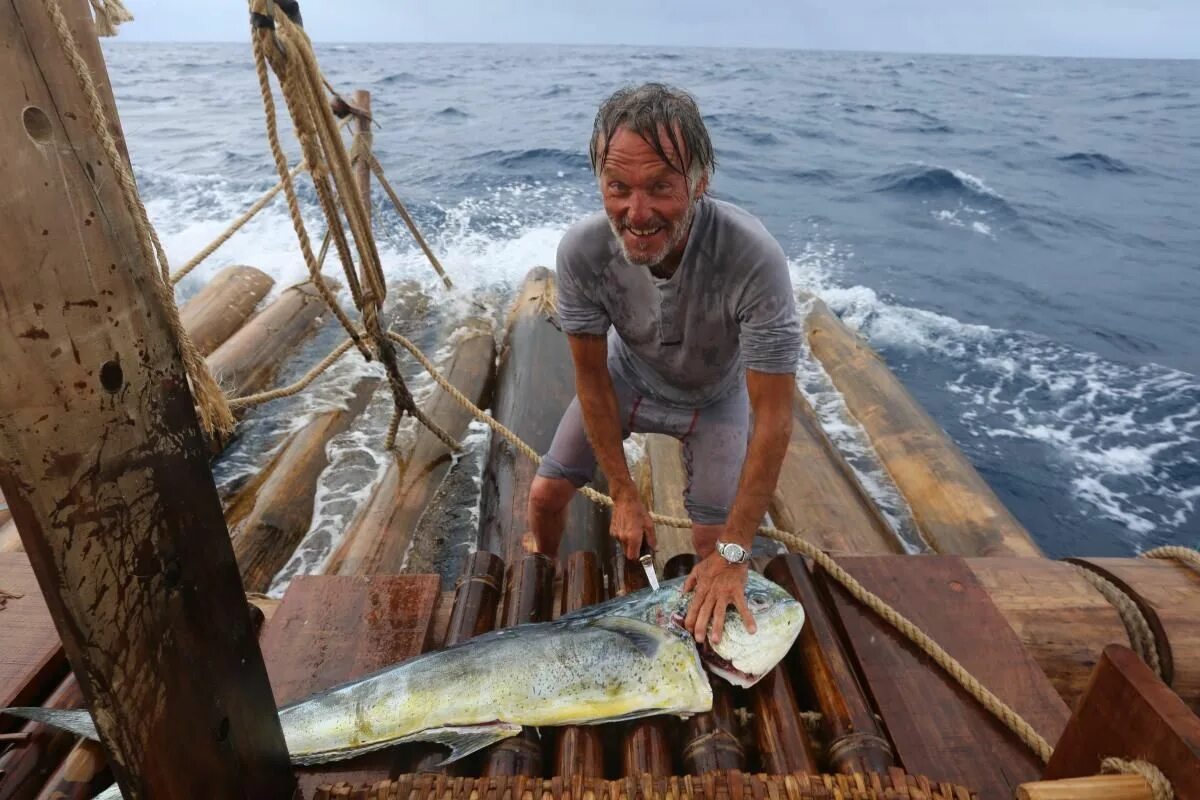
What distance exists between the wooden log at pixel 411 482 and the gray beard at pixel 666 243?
236 centimetres

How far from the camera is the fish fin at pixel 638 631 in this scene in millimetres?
2193

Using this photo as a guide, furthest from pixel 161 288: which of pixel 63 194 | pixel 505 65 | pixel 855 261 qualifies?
pixel 505 65

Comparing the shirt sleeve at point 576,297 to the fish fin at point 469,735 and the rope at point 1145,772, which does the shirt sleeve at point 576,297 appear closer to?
the fish fin at point 469,735

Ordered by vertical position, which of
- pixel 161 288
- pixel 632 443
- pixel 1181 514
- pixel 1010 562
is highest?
pixel 161 288

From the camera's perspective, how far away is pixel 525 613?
8.41 feet

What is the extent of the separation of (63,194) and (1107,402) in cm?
984

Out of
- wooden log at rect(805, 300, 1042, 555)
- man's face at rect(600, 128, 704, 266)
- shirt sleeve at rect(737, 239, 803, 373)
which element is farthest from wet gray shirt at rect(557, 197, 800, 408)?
wooden log at rect(805, 300, 1042, 555)

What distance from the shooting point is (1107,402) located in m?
7.99

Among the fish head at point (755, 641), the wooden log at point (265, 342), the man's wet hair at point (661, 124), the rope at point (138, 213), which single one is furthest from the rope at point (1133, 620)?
the wooden log at point (265, 342)

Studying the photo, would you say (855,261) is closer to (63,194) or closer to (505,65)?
(63,194)

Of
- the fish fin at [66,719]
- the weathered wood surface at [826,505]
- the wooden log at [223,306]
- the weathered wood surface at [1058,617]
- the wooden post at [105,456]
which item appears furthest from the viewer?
the wooden log at [223,306]

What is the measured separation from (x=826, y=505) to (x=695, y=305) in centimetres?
235

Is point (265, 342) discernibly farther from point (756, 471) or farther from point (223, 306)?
point (756, 471)

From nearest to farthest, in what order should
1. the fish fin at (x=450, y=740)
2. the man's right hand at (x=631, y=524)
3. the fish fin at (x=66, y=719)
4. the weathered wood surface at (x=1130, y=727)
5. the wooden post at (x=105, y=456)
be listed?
the wooden post at (x=105, y=456)
the weathered wood surface at (x=1130, y=727)
the fish fin at (x=66, y=719)
the fish fin at (x=450, y=740)
the man's right hand at (x=631, y=524)
